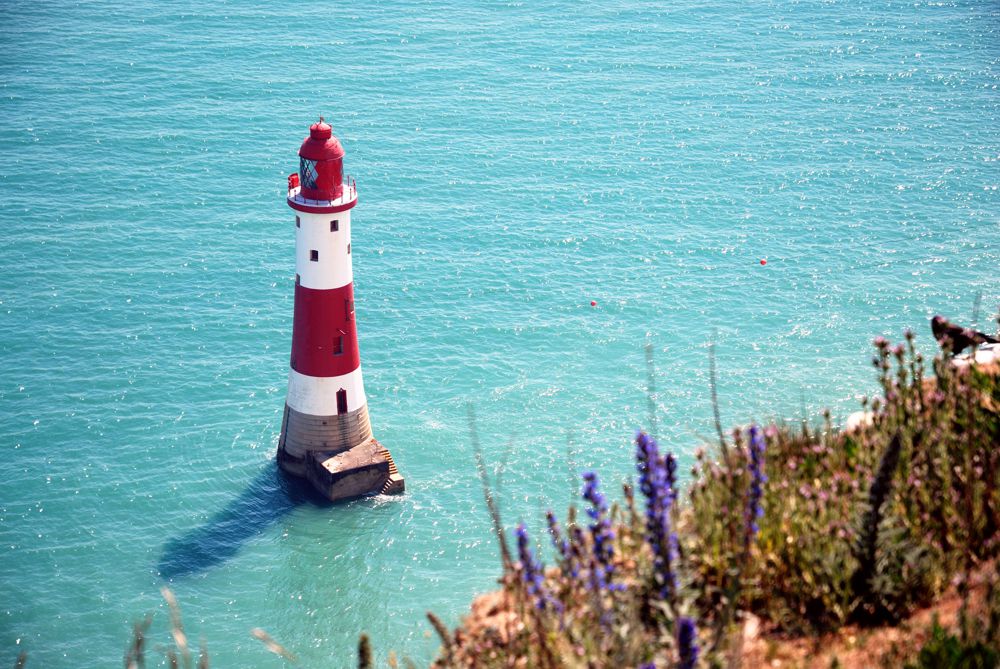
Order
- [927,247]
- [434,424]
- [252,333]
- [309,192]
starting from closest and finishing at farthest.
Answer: [309,192] < [434,424] < [252,333] < [927,247]

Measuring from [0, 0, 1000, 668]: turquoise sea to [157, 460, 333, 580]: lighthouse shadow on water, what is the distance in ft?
0.44

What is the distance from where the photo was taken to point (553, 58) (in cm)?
8194

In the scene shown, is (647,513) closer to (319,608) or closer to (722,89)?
(319,608)

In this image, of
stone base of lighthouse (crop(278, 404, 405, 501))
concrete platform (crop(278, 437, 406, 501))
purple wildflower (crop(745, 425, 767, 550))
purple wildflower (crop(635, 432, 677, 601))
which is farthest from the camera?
stone base of lighthouse (crop(278, 404, 405, 501))

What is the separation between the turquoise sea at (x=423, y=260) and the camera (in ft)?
116

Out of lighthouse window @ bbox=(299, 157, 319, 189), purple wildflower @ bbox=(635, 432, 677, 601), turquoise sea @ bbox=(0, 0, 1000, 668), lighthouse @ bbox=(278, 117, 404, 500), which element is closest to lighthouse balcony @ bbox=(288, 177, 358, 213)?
lighthouse @ bbox=(278, 117, 404, 500)

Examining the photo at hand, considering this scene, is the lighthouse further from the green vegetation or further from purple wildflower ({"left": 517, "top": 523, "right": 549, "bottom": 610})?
purple wildflower ({"left": 517, "top": 523, "right": 549, "bottom": 610})

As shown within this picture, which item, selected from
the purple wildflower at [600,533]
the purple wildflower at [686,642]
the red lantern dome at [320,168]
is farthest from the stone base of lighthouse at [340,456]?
the purple wildflower at [686,642]

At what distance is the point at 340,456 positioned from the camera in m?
37.0

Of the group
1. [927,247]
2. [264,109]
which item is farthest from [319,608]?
[264,109]

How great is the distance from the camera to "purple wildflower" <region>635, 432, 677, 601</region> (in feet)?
30.6

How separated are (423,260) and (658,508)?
152 feet

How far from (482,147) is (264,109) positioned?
1443 centimetres

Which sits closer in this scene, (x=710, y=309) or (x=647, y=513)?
(x=647, y=513)
